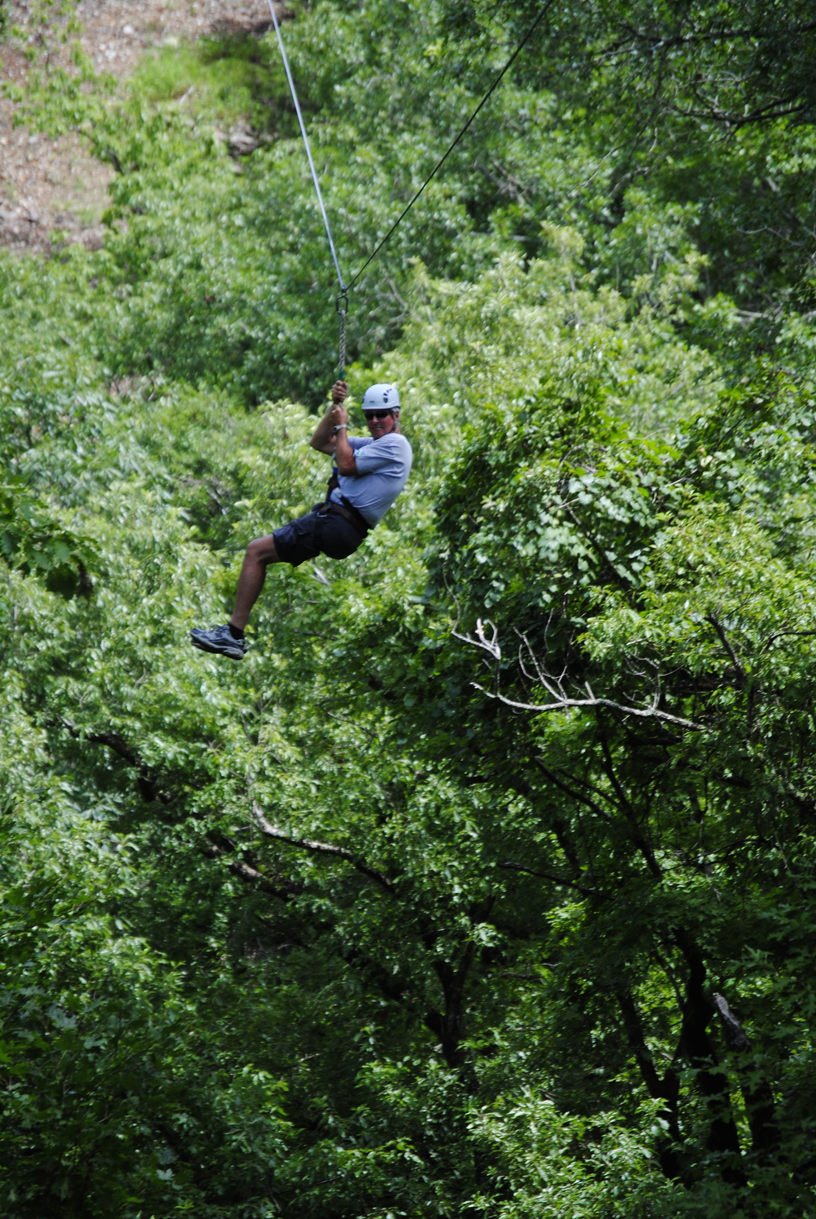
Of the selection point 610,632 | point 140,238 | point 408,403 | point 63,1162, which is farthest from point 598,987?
point 140,238

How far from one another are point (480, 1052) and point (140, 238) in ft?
66.0

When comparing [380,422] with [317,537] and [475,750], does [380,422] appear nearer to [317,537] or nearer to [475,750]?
[317,537]

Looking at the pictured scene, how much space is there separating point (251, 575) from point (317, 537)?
0.41 meters

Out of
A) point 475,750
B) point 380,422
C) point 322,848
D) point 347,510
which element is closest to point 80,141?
point 322,848

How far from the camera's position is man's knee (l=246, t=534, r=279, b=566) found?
19.4 feet

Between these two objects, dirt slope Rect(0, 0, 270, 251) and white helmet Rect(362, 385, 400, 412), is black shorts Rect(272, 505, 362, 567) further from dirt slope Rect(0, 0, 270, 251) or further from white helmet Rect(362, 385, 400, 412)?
dirt slope Rect(0, 0, 270, 251)

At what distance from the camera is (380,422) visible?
19.3ft

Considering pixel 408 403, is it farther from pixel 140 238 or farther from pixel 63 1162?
pixel 140 238

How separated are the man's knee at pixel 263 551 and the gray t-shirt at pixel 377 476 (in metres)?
0.43

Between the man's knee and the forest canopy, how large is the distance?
925mm

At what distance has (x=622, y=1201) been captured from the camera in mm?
6746

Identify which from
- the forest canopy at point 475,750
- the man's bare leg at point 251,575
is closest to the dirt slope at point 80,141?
the forest canopy at point 475,750

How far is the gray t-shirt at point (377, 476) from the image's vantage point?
5.80 m

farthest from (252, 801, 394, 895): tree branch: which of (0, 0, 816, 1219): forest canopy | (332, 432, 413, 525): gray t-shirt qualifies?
(332, 432, 413, 525): gray t-shirt
